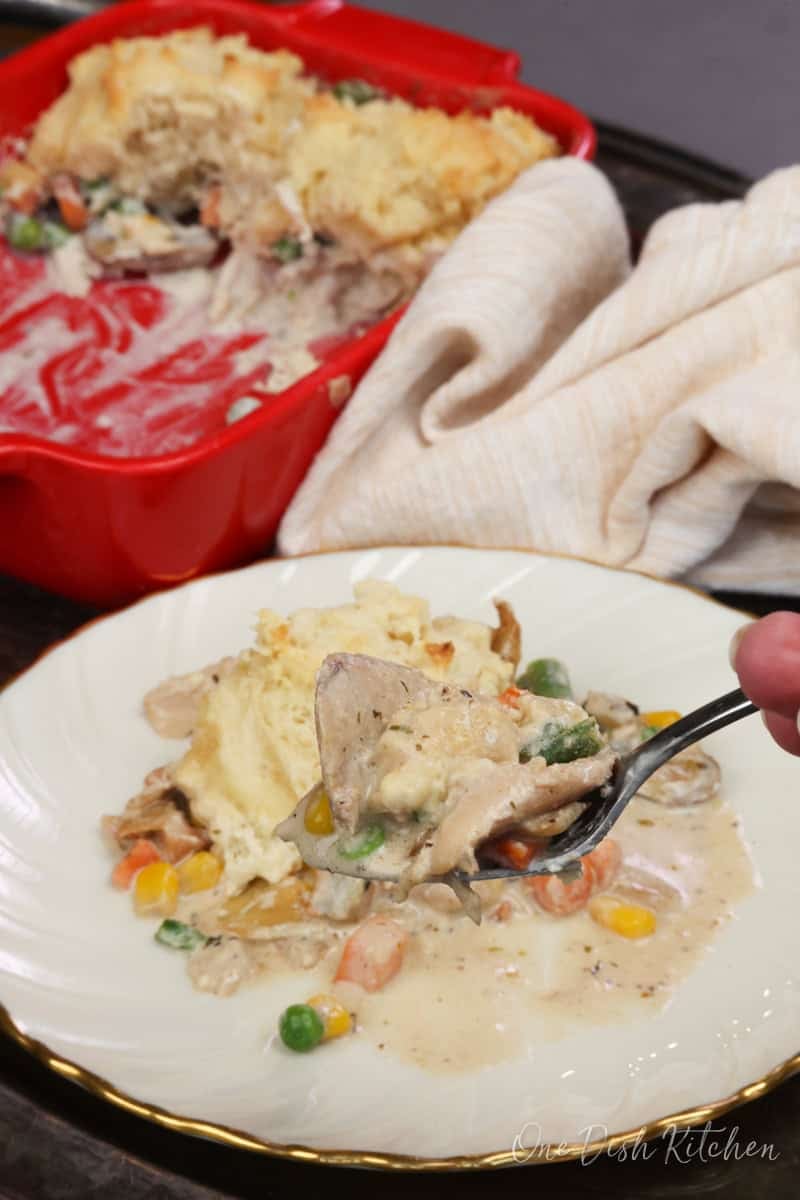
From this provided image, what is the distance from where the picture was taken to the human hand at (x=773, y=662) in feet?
3.88

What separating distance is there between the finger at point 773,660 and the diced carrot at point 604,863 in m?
0.53

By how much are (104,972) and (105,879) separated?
15 centimetres

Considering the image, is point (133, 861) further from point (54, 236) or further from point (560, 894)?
point (54, 236)

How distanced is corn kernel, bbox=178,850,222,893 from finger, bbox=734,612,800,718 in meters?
0.79

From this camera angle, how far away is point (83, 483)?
2.05 metres

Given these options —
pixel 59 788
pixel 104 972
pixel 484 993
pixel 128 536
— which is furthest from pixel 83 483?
pixel 484 993

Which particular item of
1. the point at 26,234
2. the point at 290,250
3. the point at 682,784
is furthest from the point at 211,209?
the point at 682,784

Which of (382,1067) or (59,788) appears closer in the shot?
(382,1067)

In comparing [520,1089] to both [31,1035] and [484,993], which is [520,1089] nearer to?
[484,993]

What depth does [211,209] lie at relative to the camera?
2.90 meters

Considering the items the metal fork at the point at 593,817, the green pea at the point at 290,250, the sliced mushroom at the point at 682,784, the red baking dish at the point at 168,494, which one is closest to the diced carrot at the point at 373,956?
the metal fork at the point at 593,817

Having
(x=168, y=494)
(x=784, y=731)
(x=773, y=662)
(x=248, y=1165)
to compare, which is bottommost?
(x=248, y=1165)

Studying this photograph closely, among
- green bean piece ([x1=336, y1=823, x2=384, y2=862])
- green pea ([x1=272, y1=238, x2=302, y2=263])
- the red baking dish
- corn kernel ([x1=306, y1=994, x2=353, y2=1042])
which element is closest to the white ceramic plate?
corn kernel ([x1=306, y1=994, x2=353, y2=1042])

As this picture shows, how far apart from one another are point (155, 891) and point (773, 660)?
84cm
